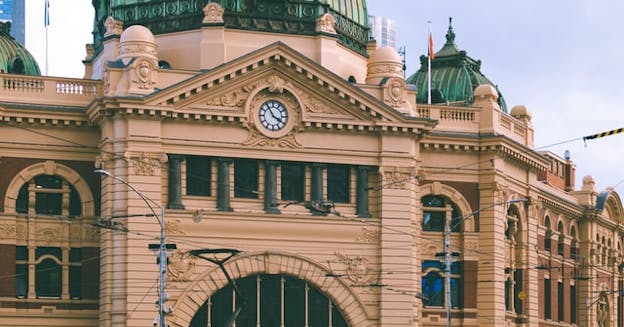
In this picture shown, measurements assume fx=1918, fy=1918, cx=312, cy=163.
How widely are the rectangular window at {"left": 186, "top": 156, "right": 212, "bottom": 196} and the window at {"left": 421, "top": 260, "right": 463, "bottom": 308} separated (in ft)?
44.8

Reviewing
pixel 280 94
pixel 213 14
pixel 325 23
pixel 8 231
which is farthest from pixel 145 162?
pixel 325 23

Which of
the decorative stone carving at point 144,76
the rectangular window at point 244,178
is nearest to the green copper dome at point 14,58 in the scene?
the decorative stone carving at point 144,76

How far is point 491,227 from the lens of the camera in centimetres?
9825

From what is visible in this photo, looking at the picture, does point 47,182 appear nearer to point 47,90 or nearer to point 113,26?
point 47,90

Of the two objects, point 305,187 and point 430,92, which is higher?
point 430,92

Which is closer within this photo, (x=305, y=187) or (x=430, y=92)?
(x=305, y=187)

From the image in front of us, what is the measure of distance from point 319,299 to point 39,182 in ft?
47.2

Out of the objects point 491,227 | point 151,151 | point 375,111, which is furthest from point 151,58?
point 491,227

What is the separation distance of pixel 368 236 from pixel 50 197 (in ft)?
50.0

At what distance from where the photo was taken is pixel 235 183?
9044 centimetres

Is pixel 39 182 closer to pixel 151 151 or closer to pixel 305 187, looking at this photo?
pixel 151 151

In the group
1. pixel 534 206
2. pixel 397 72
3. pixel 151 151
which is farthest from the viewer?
pixel 534 206

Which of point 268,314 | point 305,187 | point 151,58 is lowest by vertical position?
point 268,314

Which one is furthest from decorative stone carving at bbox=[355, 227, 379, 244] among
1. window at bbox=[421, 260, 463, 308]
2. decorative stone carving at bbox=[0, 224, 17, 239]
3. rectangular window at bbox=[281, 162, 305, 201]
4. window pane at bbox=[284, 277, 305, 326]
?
decorative stone carving at bbox=[0, 224, 17, 239]
